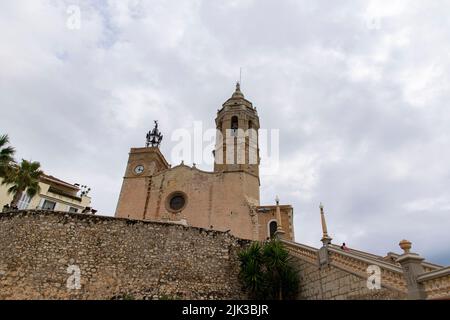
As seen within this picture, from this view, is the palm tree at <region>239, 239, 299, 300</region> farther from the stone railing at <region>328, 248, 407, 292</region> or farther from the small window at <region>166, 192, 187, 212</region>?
the small window at <region>166, 192, 187, 212</region>

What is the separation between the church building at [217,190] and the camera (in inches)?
947

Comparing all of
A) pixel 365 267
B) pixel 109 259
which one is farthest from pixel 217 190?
pixel 365 267

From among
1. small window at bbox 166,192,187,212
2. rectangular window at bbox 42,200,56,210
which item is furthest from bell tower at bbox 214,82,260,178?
rectangular window at bbox 42,200,56,210

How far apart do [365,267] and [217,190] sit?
660 inches

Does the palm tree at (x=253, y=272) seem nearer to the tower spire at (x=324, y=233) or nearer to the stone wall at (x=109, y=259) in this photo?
the stone wall at (x=109, y=259)

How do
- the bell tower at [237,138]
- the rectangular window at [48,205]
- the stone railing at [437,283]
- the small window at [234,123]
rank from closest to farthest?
the stone railing at [437,283]
the rectangular window at [48,205]
the bell tower at [237,138]
the small window at [234,123]

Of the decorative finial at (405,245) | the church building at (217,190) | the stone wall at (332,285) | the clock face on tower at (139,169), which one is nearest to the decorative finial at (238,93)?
the church building at (217,190)

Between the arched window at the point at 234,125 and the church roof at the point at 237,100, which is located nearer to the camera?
the arched window at the point at 234,125

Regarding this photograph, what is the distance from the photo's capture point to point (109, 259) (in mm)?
13117

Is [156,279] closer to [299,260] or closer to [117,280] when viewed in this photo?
[117,280]

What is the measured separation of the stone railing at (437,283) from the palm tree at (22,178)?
747 inches
